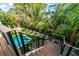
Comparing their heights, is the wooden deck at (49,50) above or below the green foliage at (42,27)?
below

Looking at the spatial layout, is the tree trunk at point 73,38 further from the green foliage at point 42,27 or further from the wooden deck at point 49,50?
the green foliage at point 42,27

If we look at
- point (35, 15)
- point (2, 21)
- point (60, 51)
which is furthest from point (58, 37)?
point (2, 21)

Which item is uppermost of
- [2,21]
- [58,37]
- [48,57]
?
[2,21]

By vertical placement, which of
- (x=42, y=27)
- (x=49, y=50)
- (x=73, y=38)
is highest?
(x=42, y=27)

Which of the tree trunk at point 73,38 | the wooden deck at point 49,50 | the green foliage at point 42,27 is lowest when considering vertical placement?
the wooden deck at point 49,50

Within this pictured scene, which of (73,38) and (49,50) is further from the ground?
(73,38)

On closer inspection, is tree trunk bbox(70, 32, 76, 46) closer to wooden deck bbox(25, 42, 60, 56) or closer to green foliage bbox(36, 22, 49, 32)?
wooden deck bbox(25, 42, 60, 56)

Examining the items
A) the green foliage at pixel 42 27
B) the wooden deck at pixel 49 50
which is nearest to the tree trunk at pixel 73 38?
the wooden deck at pixel 49 50

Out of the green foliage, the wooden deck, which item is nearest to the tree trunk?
the wooden deck

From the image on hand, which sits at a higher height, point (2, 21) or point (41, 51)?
point (2, 21)

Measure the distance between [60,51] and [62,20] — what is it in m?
0.36

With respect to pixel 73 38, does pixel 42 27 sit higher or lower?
higher

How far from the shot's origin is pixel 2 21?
9.62 ft

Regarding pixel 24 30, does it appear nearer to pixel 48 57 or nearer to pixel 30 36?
pixel 30 36
